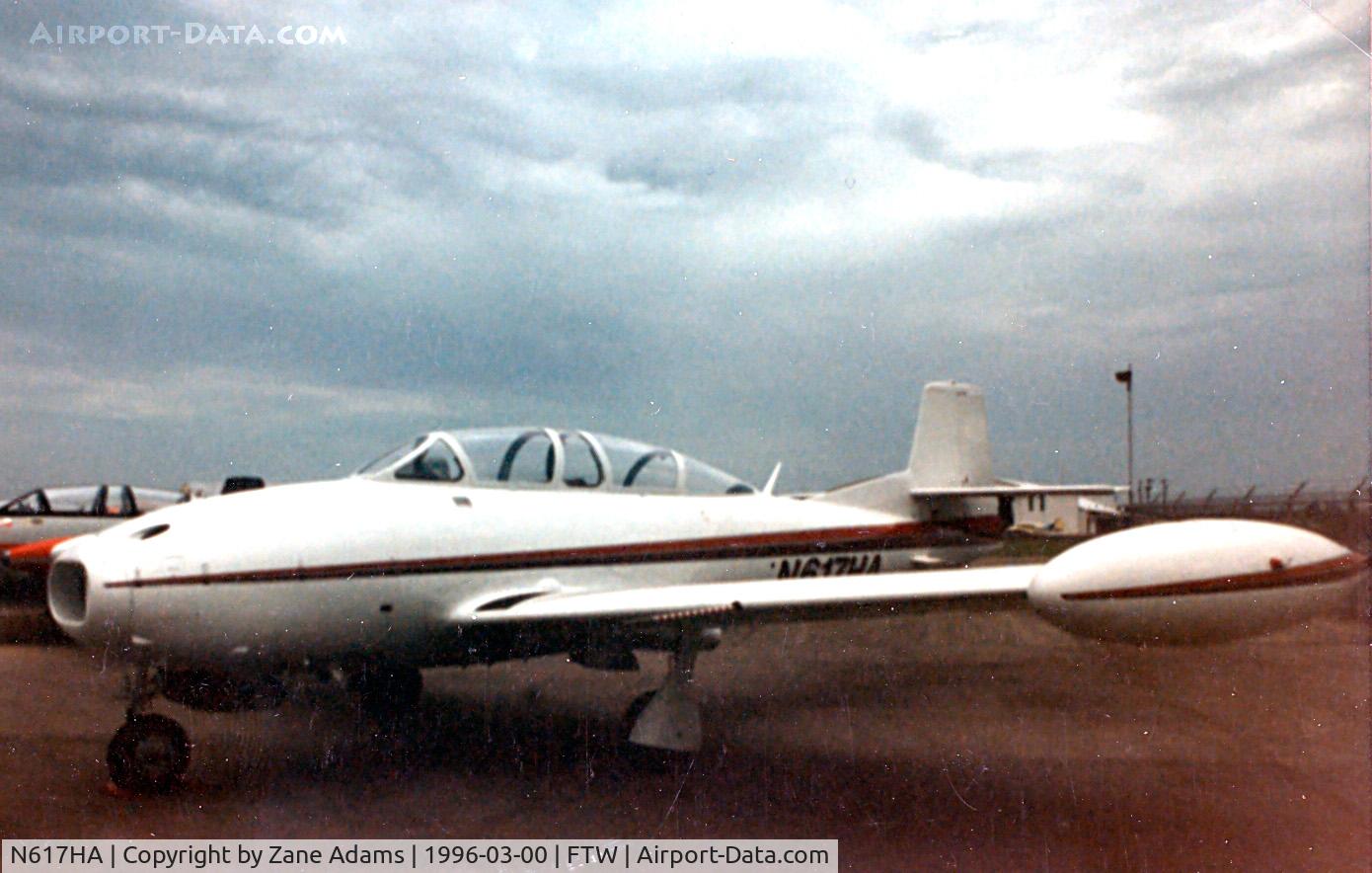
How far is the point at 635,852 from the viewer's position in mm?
3504

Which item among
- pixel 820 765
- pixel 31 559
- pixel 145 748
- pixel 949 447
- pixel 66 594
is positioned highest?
pixel 949 447

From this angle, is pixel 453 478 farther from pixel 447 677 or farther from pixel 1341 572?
pixel 1341 572

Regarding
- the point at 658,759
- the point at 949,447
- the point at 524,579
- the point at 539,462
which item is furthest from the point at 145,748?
the point at 949,447

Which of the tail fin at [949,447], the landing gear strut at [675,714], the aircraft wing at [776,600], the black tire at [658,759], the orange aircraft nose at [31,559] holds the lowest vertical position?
the black tire at [658,759]

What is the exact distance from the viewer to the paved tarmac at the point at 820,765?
12.6ft

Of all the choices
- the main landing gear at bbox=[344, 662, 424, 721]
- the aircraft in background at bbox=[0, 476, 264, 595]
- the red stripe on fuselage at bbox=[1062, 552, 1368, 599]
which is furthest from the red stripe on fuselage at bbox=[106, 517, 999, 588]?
the aircraft in background at bbox=[0, 476, 264, 595]

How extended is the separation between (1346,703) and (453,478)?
6305 mm

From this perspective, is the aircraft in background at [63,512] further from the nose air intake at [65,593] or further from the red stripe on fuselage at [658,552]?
the red stripe on fuselage at [658,552]

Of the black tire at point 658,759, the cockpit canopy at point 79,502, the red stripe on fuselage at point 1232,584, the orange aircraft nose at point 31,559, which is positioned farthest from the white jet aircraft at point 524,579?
the cockpit canopy at point 79,502

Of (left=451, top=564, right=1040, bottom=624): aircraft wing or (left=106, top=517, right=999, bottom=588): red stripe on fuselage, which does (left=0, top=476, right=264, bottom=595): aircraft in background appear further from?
(left=451, top=564, right=1040, bottom=624): aircraft wing

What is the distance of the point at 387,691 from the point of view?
6.16 meters

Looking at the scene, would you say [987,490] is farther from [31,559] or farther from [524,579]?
[31,559]

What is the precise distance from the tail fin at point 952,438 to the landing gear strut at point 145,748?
5.26 metres

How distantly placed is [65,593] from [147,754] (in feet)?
2.62
